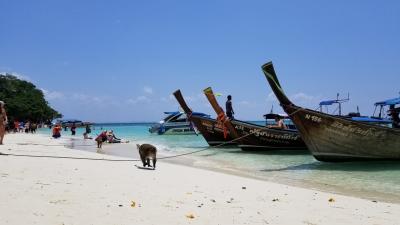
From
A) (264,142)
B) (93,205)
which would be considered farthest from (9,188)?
(264,142)

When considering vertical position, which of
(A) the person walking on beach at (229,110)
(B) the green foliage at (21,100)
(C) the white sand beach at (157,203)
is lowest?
(C) the white sand beach at (157,203)

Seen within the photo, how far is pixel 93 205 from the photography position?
4809 mm

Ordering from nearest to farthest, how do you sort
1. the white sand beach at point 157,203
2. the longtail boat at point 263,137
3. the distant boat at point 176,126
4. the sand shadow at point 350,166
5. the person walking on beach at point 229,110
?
1. the white sand beach at point 157,203
2. the sand shadow at point 350,166
3. the longtail boat at point 263,137
4. the person walking on beach at point 229,110
5. the distant boat at point 176,126

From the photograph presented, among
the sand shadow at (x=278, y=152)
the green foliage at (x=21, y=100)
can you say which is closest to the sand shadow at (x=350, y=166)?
the sand shadow at (x=278, y=152)

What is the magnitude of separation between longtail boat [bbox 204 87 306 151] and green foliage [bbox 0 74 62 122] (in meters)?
48.6

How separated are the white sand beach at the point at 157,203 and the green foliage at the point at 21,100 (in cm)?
5787

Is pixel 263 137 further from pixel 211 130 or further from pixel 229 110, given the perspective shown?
pixel 211 130

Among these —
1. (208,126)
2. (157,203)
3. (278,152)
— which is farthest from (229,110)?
(157,203)

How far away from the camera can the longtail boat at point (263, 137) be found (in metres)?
18.6

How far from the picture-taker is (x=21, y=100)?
63625 mm

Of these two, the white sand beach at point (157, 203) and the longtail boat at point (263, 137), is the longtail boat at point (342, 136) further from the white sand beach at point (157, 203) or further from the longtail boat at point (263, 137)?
the white sand beach at point (157, 203)

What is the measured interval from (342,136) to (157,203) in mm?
9223

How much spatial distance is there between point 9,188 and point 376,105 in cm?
1854

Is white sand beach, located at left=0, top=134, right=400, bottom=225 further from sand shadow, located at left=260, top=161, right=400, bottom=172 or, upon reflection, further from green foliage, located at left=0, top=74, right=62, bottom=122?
green foliage, located at left=0, top=74, right=62, bottom=122
